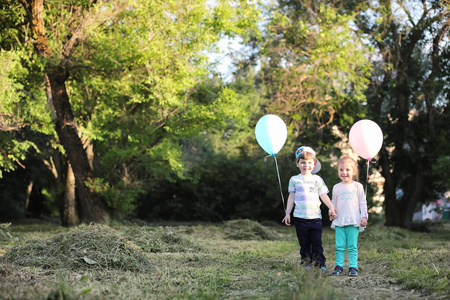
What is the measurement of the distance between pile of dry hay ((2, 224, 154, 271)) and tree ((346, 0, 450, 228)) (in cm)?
1069

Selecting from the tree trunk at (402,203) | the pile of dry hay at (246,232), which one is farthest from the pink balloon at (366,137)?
the tree trunk at (402,203)

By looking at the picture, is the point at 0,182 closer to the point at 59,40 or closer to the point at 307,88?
the point at 59,40

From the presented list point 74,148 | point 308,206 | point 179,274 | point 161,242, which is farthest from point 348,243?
point 74,148

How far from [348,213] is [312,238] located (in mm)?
572

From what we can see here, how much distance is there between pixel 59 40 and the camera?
41.6ft

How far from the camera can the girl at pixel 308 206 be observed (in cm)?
639

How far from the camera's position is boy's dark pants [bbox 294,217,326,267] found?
6.41m

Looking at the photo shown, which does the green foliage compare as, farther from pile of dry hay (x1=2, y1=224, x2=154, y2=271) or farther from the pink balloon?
pile of dry hay (x1=2, y1=224, x2=154, y2=271)

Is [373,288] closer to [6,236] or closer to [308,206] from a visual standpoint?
[308,206]

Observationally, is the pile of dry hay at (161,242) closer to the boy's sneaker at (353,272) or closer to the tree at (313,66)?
the boy's sneaker at (353,272)

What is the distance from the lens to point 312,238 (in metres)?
6.47

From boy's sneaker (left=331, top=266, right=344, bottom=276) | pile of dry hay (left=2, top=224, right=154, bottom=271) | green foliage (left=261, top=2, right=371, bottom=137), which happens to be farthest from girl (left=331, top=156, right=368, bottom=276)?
green foliage (left=261, top=2, right=371, bottom=137)

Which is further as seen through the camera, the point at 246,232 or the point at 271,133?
the point at 246,232

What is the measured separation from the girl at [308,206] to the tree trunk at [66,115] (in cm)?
809
